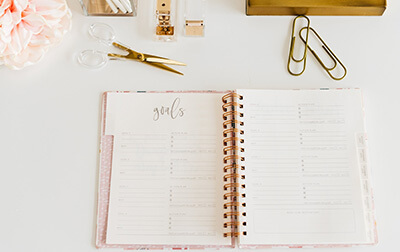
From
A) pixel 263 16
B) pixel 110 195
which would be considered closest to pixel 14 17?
pixel 110 195

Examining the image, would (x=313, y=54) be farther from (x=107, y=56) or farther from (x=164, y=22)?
(x=107, y=56)

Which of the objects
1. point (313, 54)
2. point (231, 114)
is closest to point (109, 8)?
point (231, 114)

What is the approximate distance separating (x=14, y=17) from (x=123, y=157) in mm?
390

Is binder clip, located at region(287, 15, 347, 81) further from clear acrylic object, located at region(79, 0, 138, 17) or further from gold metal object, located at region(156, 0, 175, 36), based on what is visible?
clear acrylic object, located at region(79, 0, 138, 17)

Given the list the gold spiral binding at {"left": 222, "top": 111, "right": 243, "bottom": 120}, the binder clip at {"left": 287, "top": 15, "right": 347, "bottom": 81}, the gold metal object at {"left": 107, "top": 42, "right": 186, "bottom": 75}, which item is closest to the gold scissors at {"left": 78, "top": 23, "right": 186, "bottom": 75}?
the gold metal object at {"left": 107, "top": 42, "right": 186, "bottom": 75}

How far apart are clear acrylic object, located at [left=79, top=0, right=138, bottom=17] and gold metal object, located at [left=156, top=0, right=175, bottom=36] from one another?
66 mm

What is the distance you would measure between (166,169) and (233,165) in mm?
150

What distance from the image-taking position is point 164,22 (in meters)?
0.93

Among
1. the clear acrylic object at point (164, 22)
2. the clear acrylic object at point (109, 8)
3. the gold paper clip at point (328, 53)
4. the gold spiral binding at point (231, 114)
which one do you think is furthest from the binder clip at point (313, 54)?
the clear acrylic object at point (109, 8)

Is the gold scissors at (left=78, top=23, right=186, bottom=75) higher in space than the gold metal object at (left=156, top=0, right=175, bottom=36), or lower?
lower

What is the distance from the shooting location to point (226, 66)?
926 mm

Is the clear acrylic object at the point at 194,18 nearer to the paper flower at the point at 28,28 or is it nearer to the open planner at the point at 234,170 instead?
the open planner at the point at 234,170

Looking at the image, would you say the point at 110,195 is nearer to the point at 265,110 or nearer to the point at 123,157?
the point at 123,157

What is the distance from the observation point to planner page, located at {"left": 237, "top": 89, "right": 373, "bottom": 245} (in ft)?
2.71
